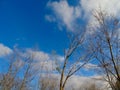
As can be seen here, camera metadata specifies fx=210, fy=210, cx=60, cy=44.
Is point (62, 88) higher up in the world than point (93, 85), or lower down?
lower down

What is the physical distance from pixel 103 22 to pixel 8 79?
22.6 m

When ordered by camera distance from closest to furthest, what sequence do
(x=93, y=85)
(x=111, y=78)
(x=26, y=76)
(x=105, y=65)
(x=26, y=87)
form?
1. (x=105, y=65)
2. (x=111, y=78)
3. (x=26, y=76)
4. (x=26, y=87)
5. (x=93, y=85)

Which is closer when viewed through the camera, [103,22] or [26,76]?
[103,22]

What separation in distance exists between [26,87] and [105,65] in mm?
23243

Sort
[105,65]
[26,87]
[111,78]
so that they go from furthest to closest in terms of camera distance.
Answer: [26,87] → [111,78] → [105,65]

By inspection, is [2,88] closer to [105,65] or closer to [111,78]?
[111,78]

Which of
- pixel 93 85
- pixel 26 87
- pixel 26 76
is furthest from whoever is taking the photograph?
pixel 93 85

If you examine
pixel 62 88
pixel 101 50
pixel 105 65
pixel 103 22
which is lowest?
pixel 62 88

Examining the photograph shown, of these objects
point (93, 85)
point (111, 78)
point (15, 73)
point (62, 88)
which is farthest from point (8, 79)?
point (93, 85)

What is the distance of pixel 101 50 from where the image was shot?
788 inches

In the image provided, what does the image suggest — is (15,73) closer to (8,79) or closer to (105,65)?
(8,79)

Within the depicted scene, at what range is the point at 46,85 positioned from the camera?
52062mm

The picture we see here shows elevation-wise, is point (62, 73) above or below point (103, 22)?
below

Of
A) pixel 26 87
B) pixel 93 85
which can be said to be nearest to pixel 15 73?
pixel 26 87
